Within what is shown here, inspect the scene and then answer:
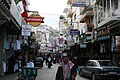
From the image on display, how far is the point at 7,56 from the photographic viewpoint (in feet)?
84.3

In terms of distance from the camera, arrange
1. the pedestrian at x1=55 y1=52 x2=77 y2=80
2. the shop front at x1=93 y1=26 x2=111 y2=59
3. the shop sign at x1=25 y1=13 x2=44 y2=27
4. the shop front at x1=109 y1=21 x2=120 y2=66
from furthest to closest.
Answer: the shop front at x1=93 y1=26 x2=111 y2=59 → the shop sign at x1=25 y1=13 x2=44 y2=27 → the shop front at x1=109 y1=21 x2=120 y2=66 → the pedestrian at x1=55 y1=52 x2=77 y2=80

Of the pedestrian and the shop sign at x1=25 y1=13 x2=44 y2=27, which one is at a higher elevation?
the shop sign at x1=25 y1=13 x2=44 y2=27

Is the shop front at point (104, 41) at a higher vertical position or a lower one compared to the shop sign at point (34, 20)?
lower

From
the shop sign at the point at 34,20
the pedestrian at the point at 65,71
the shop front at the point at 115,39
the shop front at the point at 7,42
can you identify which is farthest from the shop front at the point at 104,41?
the pedestrian at the point at 65,71

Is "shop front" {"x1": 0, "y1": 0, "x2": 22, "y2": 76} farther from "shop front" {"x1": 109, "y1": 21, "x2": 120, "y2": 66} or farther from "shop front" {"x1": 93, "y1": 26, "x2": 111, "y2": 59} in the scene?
"shop front" {"x1": 93, "y1": 26, "x2": 111, "y2": 59}

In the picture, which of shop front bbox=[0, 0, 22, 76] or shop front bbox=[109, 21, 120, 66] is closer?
shop front bbox=[0, 0, 22, 76]

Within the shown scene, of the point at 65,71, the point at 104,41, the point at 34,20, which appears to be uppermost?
the point at 34,20

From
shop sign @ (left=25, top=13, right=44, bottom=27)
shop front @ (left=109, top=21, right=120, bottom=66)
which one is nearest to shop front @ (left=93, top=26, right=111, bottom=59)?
shop front @ (left=109, top=21, right=120, bottom=66)

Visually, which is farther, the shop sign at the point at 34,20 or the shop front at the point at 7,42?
the shop sign at the point at 34,20

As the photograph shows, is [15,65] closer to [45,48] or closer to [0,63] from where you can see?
[0,63]

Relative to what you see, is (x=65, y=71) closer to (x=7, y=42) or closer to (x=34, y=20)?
(x=34, y=20)

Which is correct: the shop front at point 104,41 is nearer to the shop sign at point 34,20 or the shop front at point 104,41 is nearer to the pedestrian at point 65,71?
the shop sign at point 34,20

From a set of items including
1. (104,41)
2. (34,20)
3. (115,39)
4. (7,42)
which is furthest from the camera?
(104,41)

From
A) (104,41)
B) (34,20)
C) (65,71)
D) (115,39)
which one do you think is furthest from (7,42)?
(65,71)
